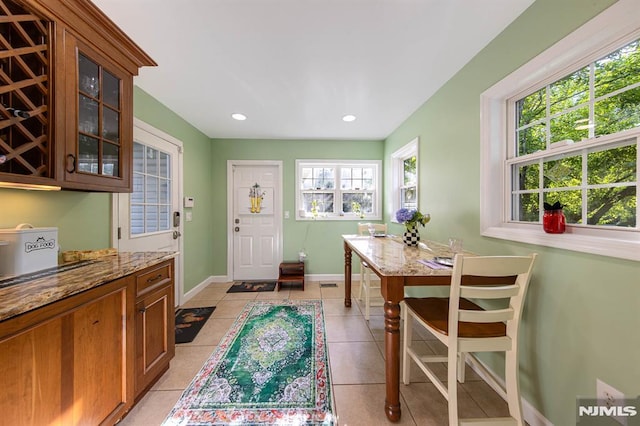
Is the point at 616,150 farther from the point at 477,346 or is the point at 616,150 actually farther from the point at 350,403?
the point at 350,403

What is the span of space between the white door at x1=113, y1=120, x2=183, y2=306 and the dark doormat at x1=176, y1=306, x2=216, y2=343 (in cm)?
28

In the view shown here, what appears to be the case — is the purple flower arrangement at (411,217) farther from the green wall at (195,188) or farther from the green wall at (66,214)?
the green wall at (195,188)

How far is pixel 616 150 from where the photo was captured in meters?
1.12

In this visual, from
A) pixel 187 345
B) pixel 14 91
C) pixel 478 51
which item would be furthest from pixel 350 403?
pixel 478 51

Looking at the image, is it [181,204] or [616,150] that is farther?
[181,204]

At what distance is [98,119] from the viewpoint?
4.83 feet

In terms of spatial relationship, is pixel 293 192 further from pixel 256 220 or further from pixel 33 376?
pixel 33 376

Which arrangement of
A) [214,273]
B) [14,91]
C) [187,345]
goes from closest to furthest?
[14,91], [187,345], [214,273]

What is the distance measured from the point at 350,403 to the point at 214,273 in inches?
124

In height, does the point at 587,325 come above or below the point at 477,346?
above

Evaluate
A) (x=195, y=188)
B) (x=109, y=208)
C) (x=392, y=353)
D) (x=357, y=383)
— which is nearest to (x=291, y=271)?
(x=195, y=188)

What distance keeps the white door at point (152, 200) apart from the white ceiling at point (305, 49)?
53cm

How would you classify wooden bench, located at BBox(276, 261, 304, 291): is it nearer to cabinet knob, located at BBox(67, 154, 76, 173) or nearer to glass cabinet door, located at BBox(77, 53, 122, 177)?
glass cabinet door, located at BBox(77, 53, 122, 177)

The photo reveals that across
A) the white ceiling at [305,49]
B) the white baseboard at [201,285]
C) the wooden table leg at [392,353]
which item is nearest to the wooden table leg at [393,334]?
the wooden table leg at [392,353]
